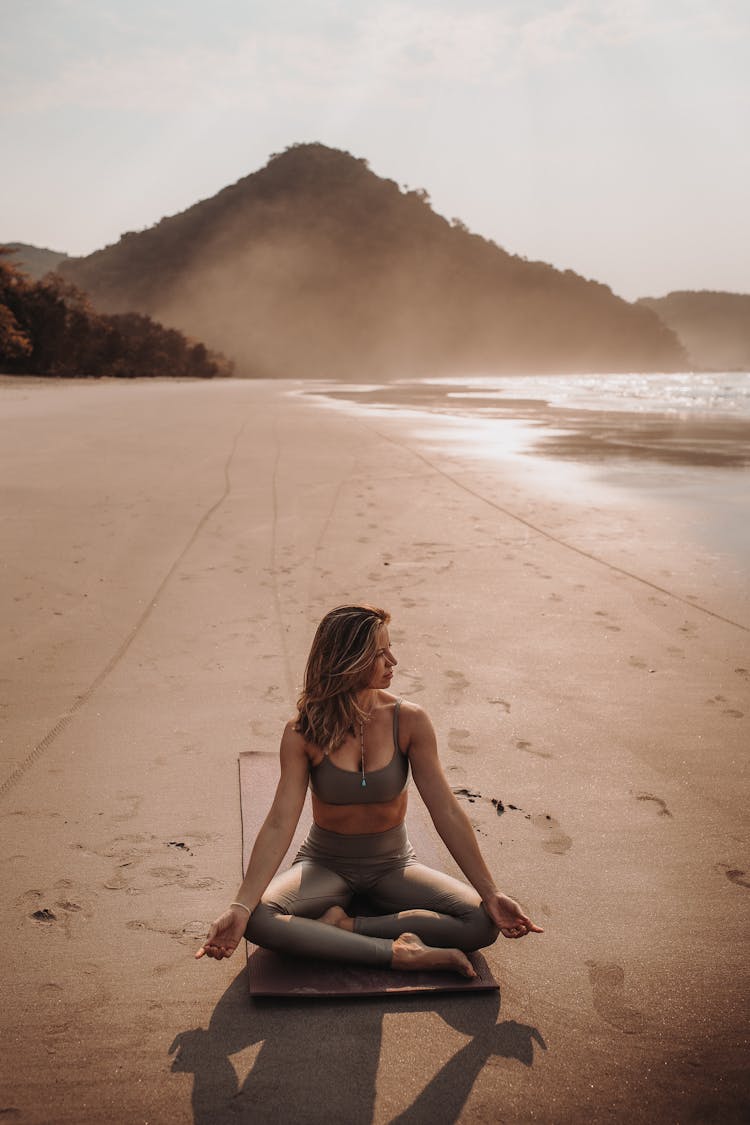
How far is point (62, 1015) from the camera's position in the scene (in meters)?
2.75

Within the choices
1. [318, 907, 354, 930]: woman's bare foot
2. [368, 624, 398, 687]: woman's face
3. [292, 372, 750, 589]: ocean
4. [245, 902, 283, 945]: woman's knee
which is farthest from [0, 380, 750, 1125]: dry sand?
[292, 372, 750, 589]: ocean

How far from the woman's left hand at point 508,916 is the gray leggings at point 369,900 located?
6 centimetres

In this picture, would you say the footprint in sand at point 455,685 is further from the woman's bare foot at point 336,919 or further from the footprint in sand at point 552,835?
the woman's bare foot at point 336,919

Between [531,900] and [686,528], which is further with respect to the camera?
[686,528]

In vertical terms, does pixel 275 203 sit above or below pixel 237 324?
above

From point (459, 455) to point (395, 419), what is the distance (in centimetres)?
722

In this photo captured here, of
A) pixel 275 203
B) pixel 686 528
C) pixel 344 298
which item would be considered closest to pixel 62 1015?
pixel 686 528

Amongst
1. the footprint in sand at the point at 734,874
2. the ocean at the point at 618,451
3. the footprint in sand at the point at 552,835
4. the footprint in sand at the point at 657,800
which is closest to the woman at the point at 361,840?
the footprint in sand at the point at 552,835

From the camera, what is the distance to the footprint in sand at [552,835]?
3.76 metres

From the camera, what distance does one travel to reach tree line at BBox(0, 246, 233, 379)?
46.2m

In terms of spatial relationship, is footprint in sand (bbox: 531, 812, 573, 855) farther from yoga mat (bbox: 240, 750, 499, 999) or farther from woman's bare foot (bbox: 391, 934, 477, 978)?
woman's bare foot (bbox: 391, 934, 477, 978)

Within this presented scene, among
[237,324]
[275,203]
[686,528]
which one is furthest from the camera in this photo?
[275,203]

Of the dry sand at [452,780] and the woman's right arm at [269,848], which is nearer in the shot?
the dry sand at [452,780]

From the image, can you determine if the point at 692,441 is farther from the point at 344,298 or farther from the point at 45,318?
the point at 344,298
